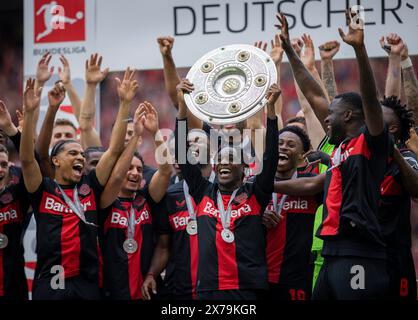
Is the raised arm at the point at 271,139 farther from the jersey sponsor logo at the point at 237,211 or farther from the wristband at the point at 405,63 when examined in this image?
the wristband at the point at 405,63

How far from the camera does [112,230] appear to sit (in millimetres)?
5688

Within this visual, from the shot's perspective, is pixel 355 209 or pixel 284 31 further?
pixel 284 31

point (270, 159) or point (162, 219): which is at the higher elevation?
point (270, 159)

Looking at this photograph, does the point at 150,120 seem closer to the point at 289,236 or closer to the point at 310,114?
the point at 289,236

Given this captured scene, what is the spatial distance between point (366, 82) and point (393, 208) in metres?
0.93

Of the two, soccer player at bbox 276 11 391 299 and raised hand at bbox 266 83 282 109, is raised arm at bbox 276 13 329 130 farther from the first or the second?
soccer player at bbox 276 11 391 299

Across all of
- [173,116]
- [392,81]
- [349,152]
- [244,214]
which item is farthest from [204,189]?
[173,116]

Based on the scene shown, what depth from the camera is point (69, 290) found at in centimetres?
537

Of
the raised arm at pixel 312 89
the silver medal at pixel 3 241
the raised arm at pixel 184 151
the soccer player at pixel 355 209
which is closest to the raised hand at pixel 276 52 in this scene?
the raised arm at pixel 312 89

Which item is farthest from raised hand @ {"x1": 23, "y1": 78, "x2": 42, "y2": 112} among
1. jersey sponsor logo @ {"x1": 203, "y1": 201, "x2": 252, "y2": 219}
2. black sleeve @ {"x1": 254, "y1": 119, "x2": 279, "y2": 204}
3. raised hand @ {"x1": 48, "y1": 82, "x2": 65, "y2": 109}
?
black sleeve @ {"x1": 254, "y1": 119, "x2": 279, "y2": 204}

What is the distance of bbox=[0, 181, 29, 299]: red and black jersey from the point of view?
562 centimetres

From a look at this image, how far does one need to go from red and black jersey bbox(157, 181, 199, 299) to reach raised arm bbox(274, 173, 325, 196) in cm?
67

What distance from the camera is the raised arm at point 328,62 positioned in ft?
20.1

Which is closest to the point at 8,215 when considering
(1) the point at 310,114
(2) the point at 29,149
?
(2) the point at 29,149
